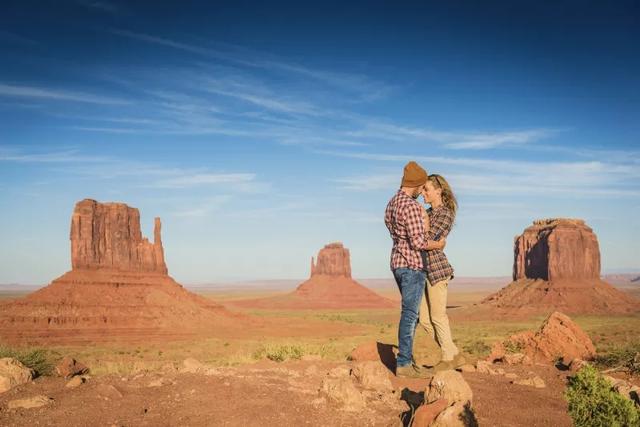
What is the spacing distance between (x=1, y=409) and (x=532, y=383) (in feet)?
19.0

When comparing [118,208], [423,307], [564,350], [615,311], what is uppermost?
[118,208]

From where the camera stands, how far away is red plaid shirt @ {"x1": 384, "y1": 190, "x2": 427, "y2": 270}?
21.9ft

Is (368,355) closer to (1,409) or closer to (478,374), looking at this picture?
(478,374)

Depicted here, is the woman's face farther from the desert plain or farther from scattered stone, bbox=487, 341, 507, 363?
scattered stone, bbox=487, 341, 507, 363

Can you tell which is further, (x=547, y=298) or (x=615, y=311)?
(x=547, y=298)

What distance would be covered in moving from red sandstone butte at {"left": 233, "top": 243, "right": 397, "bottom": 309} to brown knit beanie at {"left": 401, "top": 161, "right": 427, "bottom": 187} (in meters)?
115

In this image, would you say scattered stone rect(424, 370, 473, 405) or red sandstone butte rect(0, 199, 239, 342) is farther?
red sandstone butte rect(0, 199, 239, 342)

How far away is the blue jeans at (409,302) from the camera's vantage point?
21.9 feet

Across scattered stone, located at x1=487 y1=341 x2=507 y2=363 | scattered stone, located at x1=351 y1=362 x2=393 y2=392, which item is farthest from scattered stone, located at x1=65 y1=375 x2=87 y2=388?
scattered stone, located at x1=487 y1=341 x2=507 y2=363

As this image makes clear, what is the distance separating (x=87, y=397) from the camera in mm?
5777

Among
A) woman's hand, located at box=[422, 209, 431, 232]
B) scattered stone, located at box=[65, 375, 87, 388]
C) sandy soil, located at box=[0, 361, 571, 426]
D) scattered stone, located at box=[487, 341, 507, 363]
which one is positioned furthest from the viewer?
scattered stone, located at box=[487, 341, 507, 363]

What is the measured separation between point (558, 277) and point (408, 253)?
92979 millimetres

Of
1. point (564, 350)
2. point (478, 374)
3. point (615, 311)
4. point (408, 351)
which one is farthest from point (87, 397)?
point (615, 311)

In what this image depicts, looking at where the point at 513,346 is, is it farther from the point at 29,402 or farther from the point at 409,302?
the point at 29,402
